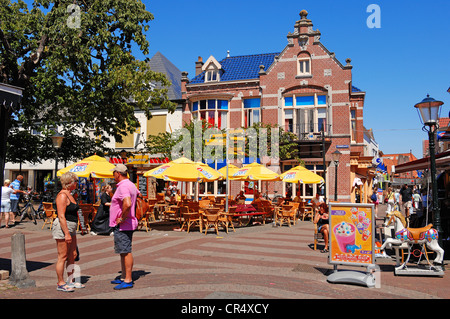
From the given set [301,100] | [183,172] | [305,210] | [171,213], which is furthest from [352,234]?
[301,100]

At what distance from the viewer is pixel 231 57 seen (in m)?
30.4

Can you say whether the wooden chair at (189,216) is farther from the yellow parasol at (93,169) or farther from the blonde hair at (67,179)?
the blonde hair at (67,179)

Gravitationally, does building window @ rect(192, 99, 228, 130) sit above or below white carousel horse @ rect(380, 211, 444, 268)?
above

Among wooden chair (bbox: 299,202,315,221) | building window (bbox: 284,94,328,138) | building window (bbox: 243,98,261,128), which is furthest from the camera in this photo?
building window (bbox: 243,98,261,128)

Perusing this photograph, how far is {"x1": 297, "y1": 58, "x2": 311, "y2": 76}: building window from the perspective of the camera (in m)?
25.3

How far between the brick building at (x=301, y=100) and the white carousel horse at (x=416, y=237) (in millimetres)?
15710

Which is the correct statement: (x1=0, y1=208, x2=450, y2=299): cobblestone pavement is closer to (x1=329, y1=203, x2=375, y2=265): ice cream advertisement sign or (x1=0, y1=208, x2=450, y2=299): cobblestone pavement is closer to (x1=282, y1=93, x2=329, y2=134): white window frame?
(x1=329, y1=203, x2=375, y2=265): ice cream advertisement sign

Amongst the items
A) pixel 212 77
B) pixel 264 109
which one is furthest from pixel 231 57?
pixel 264 109

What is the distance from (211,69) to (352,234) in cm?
2299

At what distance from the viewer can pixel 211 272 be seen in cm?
700

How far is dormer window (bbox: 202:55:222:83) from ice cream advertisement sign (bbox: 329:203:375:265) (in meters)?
22.1

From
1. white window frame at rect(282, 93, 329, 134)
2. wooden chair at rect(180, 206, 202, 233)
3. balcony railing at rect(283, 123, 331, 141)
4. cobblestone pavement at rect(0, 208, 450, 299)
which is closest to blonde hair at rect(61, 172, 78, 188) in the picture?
cobblestone pavement at rect(0, 208, 450, 299)

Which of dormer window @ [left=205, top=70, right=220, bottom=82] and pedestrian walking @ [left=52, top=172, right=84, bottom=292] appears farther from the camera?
dormer window @ [left=205, top=70, right=220, bottom=82]
